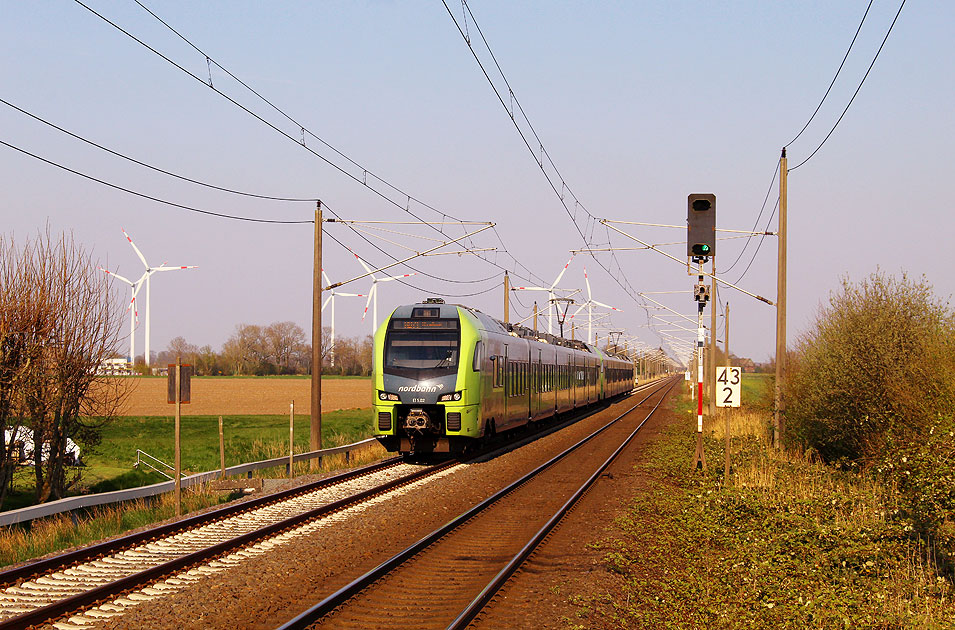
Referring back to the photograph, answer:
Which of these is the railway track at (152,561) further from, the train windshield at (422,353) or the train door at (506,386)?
the train door at (506,386)

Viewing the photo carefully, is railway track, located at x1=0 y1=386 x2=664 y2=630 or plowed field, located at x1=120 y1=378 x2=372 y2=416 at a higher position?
railway track, located at x1=0 y1=386 x2=664 y2=630

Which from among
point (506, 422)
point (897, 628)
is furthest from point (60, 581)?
point (506, 422)

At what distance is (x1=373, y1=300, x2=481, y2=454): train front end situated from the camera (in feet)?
65.9

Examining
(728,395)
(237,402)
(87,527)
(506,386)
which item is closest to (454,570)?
(87,527)

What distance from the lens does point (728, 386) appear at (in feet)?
59.7

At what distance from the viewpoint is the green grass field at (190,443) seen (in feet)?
77.8

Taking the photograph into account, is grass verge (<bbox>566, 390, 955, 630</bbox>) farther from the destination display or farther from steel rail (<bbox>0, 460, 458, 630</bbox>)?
the destination display

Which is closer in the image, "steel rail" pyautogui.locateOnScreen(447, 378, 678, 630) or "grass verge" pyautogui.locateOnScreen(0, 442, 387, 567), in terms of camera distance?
"steel rail" pyautogui.locateOnScreen(447, 378, 678, 630)

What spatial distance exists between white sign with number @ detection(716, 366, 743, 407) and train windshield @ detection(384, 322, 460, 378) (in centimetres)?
600

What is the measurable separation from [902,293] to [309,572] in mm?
14961

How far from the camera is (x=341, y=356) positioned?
470 ft

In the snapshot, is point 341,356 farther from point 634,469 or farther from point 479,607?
point 479,607

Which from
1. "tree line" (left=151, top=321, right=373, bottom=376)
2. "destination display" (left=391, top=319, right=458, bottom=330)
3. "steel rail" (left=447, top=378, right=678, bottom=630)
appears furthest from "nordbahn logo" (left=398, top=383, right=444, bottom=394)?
"tree line" (left=151, top=321, right=373, bottom=376)

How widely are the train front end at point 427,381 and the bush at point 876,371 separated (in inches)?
331
